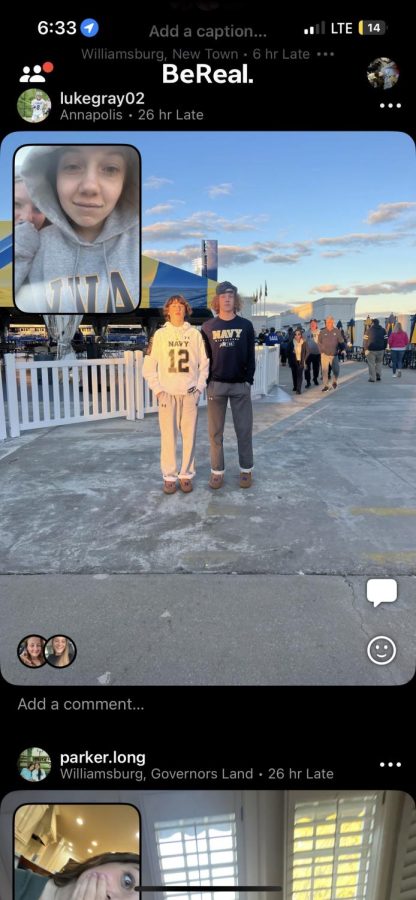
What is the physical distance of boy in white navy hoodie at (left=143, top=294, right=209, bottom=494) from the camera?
4.04 meters

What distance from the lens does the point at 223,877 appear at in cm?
94

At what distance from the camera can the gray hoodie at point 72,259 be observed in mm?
1093

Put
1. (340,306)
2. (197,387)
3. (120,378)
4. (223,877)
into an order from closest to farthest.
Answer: (223,877), (197,387), (120,378), (340,306)

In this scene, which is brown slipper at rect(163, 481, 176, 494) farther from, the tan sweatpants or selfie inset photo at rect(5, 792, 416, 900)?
selfie inset photo at rect(5, 792, 416, 900)

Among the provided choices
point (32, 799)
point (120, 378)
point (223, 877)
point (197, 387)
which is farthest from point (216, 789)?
point (120, 378)

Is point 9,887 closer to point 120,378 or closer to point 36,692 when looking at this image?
point 36,692

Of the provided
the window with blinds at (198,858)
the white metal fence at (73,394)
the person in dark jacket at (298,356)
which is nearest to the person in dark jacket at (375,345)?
the person in dark jacket at (298,356)

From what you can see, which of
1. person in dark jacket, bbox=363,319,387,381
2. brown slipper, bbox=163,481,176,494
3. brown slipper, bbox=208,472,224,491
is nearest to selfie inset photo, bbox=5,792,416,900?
brown slipper, bbox=163,481,176,494

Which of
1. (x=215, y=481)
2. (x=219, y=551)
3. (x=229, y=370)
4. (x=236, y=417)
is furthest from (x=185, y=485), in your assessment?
(x=219, y=551)

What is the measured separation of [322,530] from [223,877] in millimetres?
2638

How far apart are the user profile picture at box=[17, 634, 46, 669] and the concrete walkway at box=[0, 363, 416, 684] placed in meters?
0.03
